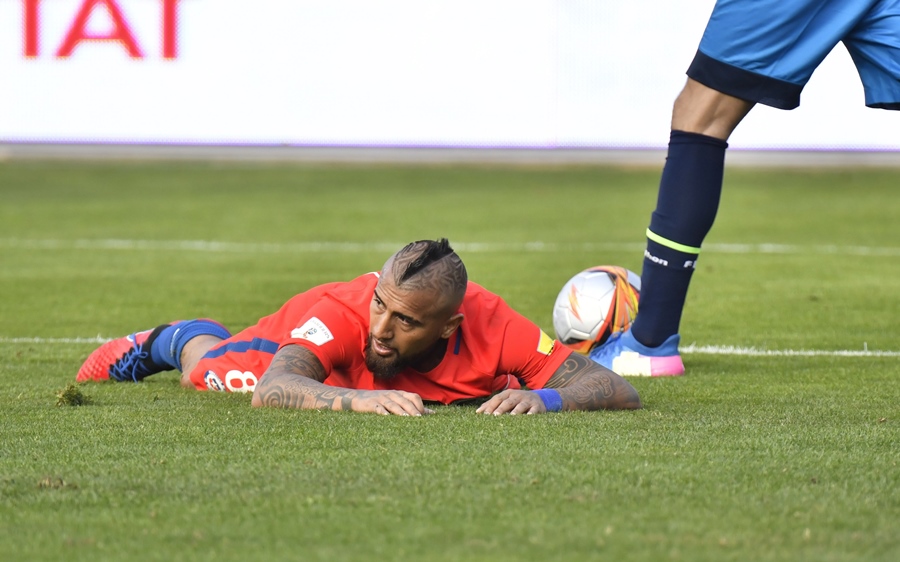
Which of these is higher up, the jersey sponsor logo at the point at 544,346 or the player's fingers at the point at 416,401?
the jersey sponsor logo at the point at 544,346

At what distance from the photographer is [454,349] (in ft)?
14.2

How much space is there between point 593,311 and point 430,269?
1.65 metres

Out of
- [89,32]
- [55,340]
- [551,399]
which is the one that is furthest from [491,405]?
[89,32]

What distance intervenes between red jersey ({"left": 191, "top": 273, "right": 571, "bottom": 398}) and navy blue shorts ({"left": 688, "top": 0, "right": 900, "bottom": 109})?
1.14 meters

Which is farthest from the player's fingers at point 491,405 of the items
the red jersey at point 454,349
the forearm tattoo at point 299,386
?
the forearm tattoo at point 299,386

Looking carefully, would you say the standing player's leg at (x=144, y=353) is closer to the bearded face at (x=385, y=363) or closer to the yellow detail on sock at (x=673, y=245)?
the bearded face at (x=385, y=363)

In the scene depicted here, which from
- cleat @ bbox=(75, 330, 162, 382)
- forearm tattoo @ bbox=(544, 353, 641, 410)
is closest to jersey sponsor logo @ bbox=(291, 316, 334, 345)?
forearm tattoo @ bbox=(544, 353, 641, 410)

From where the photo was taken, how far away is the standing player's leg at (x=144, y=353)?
5.04m

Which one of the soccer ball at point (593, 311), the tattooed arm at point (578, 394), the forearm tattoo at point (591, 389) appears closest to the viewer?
the tattooed arm at point (578, 394)

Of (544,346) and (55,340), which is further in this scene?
(55,340)

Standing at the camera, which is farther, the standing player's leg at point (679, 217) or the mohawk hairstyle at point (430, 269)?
the standing player's leg at point (679, 217)

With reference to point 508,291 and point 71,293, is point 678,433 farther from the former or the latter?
point 71,293

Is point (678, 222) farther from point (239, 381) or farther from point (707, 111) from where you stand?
point (239, 381)

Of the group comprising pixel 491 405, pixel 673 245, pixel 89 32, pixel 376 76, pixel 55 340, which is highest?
pixel 673 245
